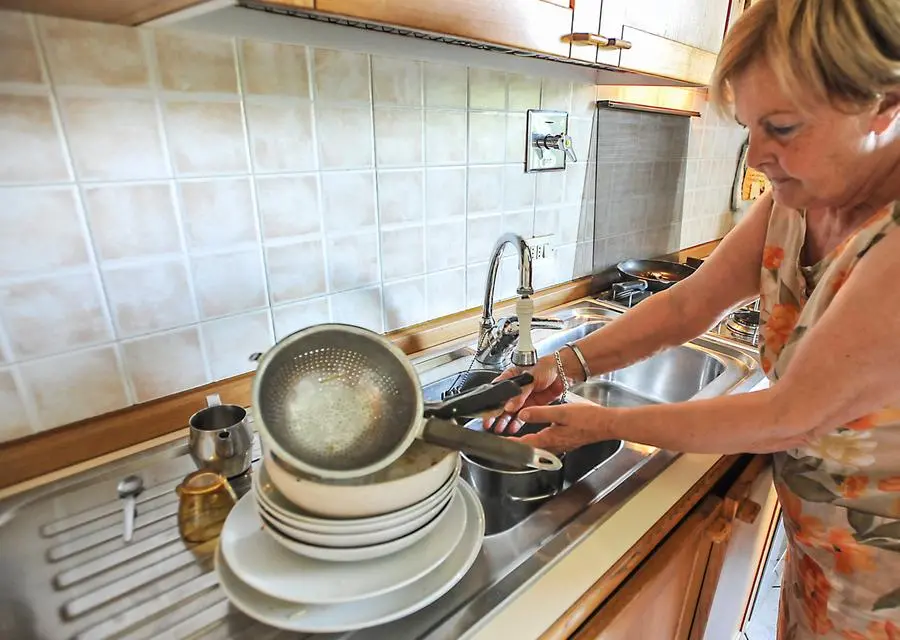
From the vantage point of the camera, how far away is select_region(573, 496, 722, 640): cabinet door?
0.68 meters

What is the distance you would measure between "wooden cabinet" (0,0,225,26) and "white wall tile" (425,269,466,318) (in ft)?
2.20

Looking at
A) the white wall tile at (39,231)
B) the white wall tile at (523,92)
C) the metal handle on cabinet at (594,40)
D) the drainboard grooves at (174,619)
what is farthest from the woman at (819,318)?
the white wall tile at (39,231)

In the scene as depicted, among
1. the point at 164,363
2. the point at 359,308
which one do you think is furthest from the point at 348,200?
the point at 164,363

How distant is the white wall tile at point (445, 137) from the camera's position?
3.52 feet

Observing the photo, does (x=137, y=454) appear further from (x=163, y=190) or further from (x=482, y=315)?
(x=482, y=315)

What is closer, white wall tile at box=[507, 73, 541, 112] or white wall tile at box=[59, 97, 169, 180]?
white wall tile at box=[59, 97, 169, 180]

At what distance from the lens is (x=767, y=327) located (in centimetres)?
85

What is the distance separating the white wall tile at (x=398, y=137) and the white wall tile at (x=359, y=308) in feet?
0.82

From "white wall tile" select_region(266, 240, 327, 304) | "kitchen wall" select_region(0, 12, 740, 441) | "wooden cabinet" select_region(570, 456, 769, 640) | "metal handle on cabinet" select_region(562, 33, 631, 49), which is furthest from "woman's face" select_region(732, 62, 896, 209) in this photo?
"white wall tile" select_region(266, 240, 327, 304)

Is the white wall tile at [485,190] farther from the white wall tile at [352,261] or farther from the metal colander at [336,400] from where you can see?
the metal colander at [336,400]

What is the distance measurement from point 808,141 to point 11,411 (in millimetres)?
1065

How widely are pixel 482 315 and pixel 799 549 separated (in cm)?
72

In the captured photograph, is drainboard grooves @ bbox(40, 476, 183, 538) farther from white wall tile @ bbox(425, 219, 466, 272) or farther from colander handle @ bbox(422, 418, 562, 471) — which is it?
white wall tile @ bbox(425, 219, 466, 272)

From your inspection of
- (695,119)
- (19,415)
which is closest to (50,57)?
(19,415)
